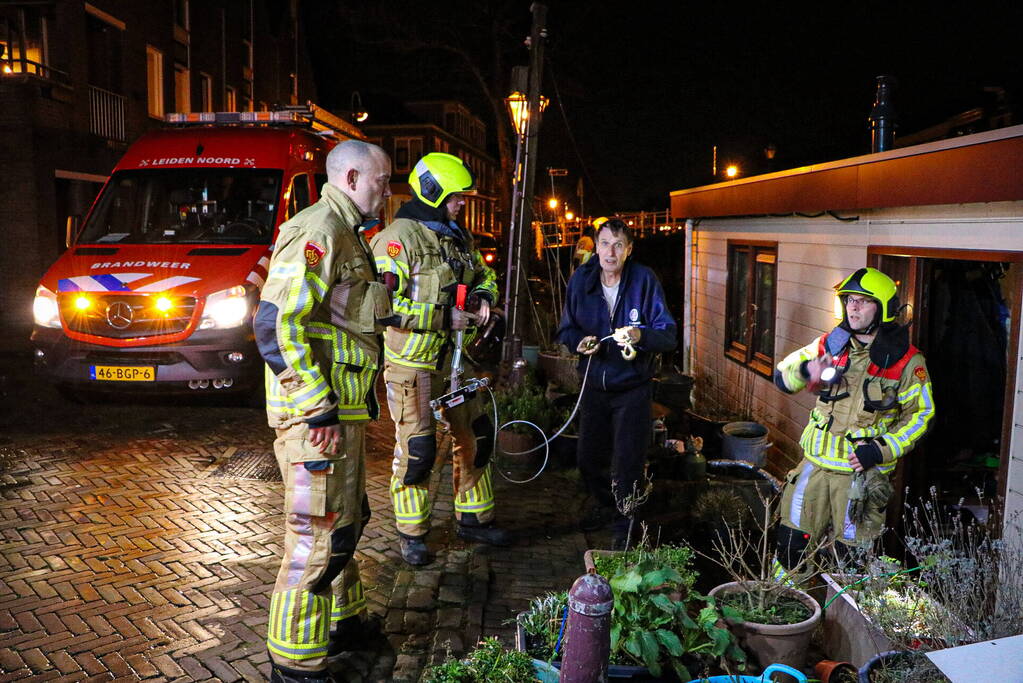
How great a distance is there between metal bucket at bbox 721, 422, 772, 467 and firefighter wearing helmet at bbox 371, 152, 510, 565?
273 centimetres

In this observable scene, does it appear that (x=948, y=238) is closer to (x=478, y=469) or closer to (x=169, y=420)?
(x=478, y=469)

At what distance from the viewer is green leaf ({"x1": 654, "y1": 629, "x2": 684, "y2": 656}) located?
3146 millimetres

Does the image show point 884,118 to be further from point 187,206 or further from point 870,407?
point 187,206

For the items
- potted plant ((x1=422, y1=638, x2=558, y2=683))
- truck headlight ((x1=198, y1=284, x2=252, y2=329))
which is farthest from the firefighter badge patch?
truck headlight ((x1=198, y1=284, x2=252, y2=329))

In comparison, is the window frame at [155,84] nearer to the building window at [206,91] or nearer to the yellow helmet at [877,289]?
the building window at [206,91]

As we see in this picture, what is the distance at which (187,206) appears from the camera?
888 centimetres

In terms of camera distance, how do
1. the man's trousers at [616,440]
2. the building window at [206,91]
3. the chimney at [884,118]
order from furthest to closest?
the building window at [206,91] < the chimney at [884,118] < the man's trousers at [616,440]

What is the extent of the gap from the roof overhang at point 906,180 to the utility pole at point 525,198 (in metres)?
2.83

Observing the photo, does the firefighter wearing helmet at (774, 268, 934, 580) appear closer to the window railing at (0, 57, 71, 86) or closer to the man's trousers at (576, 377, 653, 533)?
the man's trousers at (576, 377, 653, 533)

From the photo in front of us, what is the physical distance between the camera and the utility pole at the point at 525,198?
960 centimetres

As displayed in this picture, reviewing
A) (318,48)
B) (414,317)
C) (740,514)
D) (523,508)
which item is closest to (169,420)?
(523,508)

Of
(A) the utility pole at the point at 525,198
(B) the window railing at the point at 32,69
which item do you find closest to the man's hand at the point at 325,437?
(A) the utility pole at the point at 525,198

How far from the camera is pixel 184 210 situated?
8859mm

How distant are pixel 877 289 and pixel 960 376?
2.21 metres
